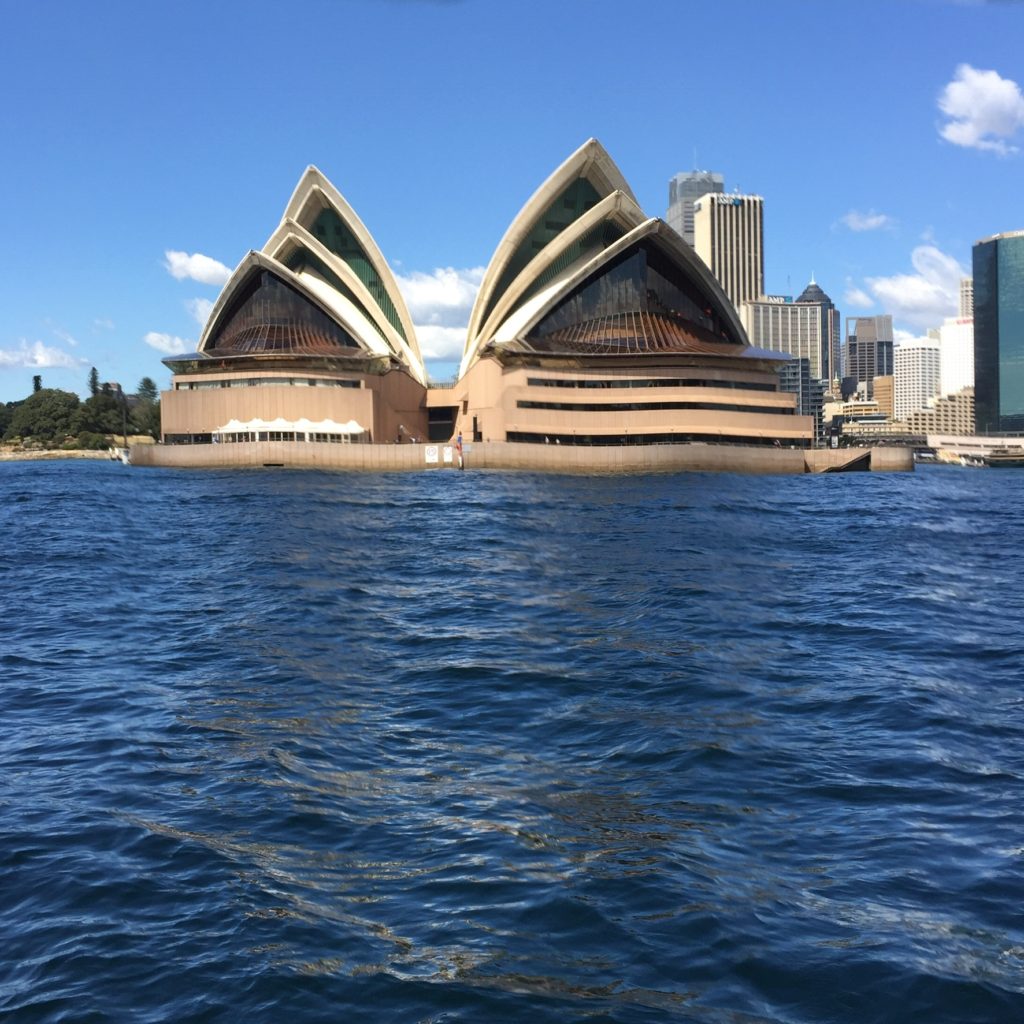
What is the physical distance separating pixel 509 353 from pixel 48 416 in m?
79.9

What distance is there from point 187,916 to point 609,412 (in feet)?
244

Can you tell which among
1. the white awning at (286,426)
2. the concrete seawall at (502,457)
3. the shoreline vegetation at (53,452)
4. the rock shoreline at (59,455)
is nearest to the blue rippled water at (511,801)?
the concrete seawall at (502,457)

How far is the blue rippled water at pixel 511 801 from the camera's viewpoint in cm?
622

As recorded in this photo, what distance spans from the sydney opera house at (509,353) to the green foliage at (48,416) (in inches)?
1883

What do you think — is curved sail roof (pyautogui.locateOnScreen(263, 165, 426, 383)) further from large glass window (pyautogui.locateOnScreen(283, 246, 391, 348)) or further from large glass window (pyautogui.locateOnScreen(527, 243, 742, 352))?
large glass window (pyautogui.locateOnScreen(527, 243, 742, 352))

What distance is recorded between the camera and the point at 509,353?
269 ft

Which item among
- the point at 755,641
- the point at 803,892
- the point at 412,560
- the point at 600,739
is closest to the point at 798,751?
the point at 600,739

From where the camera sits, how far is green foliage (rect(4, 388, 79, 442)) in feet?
445

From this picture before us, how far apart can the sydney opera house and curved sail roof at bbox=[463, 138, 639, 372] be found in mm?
131

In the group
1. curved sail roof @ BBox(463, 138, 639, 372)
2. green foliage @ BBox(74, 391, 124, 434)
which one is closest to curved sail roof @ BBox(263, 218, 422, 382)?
curved sail roof @ BBox(463, 138, 639, 372)

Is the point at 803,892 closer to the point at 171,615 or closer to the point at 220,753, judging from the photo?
the point at 220,753

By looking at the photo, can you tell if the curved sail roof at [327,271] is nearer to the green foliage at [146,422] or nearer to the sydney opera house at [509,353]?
the sydney opera house at [509,353]

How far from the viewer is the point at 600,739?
1048 centimetres

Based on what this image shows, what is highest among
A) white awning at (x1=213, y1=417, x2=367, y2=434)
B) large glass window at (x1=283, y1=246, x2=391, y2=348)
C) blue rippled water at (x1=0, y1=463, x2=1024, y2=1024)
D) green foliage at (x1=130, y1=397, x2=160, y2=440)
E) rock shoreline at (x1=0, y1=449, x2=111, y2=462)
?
large glass window at (x1=283, y1=246, x2=391, y2=348)
